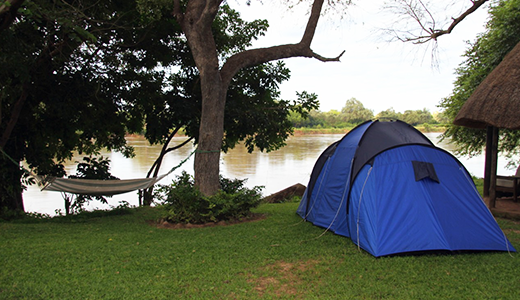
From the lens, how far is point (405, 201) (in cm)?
414

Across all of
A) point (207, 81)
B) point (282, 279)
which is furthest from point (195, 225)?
point (282, 279)

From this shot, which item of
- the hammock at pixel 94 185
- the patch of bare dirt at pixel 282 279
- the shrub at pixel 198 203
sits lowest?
the patch of bare dirt at pixel 282 279

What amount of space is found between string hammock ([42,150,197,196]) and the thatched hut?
4.07 m

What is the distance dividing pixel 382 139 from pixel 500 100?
6.93 feet

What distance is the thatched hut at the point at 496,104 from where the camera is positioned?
5371mm

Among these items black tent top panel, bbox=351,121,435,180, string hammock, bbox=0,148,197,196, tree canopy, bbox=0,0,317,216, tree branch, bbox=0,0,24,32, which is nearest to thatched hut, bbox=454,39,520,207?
black tent top panel, bbox=351,121,435,180

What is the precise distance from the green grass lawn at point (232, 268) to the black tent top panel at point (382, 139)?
97 cm

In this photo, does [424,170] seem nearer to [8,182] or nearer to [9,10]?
Result: [9,10]

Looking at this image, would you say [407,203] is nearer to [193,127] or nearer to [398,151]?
[398,151]

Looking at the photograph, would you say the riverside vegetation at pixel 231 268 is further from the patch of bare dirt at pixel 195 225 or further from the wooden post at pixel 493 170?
the wooden post at pixel 493 170

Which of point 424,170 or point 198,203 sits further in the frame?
point 198,203

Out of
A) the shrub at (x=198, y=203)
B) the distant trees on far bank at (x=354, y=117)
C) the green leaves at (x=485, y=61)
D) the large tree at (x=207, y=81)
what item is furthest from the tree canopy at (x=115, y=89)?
the distant trees on far bank at (x=354, y=117)

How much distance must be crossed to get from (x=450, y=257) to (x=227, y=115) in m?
4.71

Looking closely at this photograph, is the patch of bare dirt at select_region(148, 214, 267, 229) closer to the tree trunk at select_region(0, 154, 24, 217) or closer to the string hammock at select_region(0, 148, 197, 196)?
the string hammock at select_region(0, 148, 197, 196)
